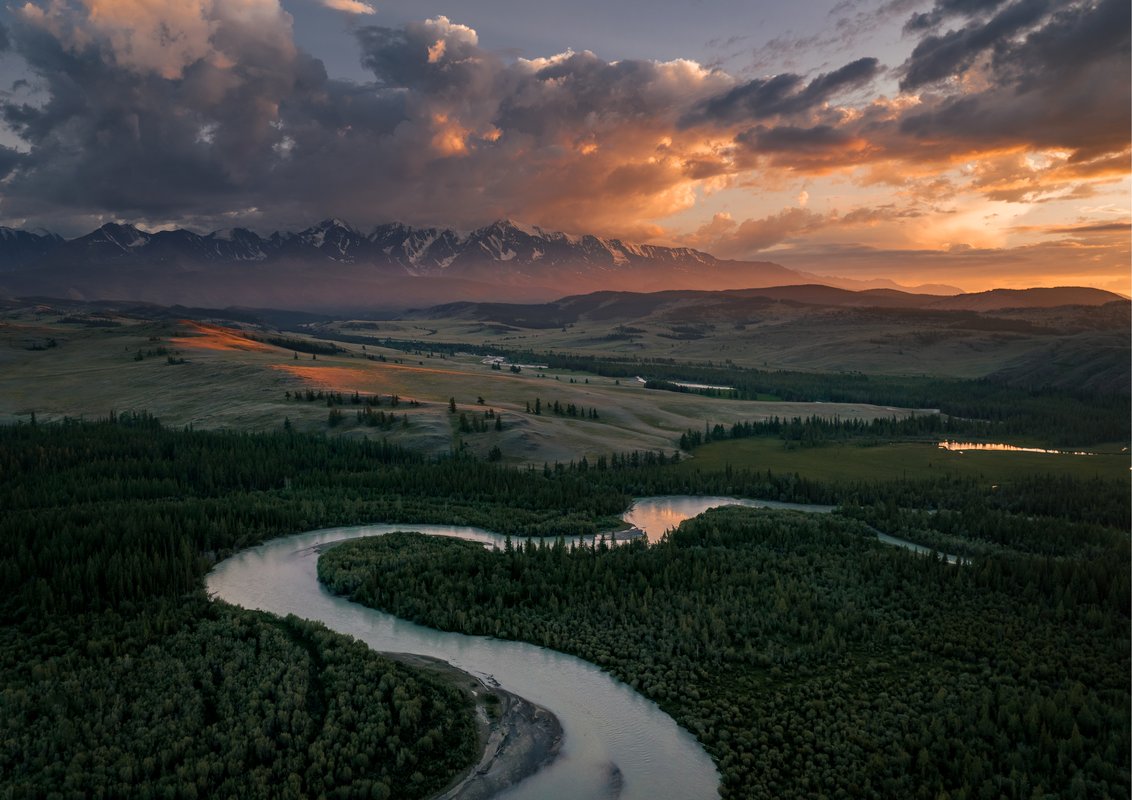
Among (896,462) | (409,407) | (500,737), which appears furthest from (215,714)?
(896,462)

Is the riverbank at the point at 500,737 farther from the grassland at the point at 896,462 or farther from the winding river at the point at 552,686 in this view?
the grassland at the point at 896,462

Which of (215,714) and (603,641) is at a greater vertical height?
(603,641)

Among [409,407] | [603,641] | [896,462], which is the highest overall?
[409,407]

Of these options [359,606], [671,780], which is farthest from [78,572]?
[671,780]

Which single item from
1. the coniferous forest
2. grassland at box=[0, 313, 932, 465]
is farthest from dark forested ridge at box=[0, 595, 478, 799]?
grassland at box=[0, 313, 932, 465]

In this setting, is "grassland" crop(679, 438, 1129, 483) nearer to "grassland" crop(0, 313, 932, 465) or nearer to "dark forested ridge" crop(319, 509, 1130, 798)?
"grassland" crop(0, 313, 932, 465)

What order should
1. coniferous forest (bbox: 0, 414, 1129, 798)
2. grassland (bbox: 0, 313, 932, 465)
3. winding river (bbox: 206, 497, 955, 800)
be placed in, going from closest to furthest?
coniferous forest (bbox: 0, 414, 1129, 798) → winding river (bbox: 206, 497, 955, 800) → grassland (bbox: 0, 313, 932, 465)

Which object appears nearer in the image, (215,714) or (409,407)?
(215,714)

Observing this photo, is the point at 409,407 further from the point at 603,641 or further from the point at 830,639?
the point at 830,639
